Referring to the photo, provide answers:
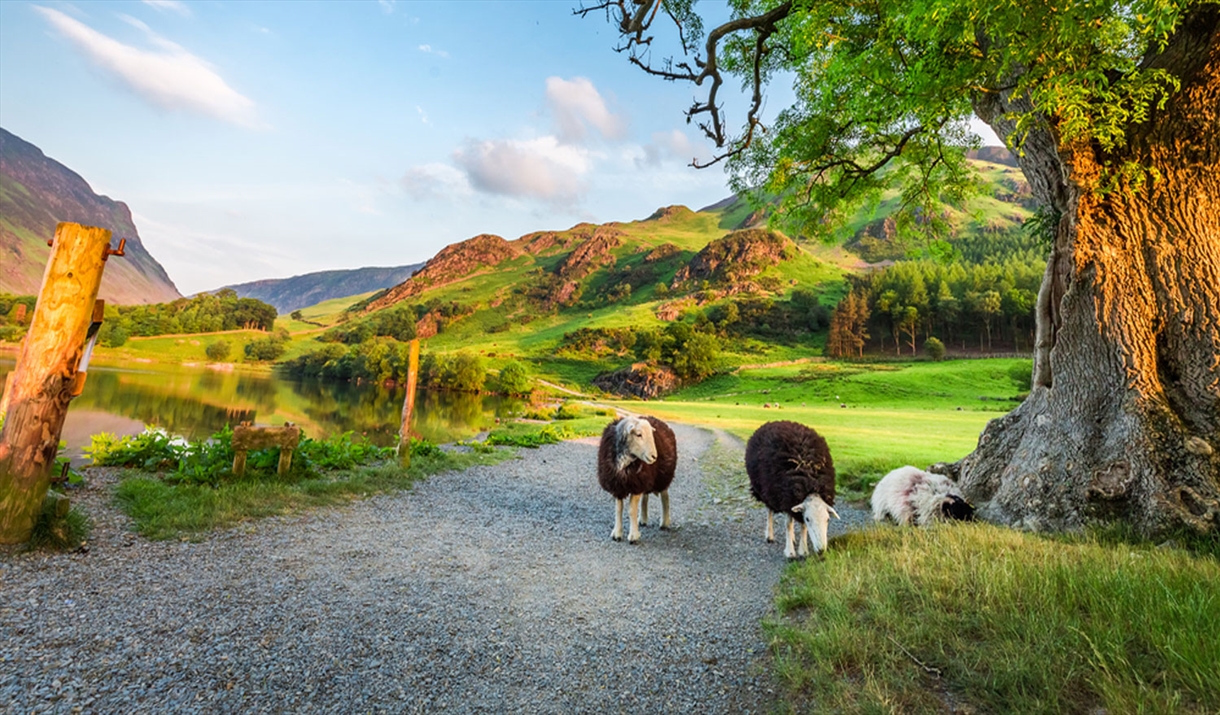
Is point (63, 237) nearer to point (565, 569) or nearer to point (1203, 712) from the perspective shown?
point (565, 569)

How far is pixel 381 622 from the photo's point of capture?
4520mm

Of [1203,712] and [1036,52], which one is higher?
[1036,52]

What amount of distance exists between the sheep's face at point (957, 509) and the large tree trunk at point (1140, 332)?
342 millimetres

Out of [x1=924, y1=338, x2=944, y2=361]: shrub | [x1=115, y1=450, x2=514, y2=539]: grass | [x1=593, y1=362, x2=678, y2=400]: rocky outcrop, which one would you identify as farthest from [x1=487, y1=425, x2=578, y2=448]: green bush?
[x1=924, y1=338, x2=944, y2=361]: shrub

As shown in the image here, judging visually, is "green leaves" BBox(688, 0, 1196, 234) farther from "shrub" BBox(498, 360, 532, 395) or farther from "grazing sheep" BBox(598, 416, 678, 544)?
"shrub" BBox(498, 360, 532, 395)

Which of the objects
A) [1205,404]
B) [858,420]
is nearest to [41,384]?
[1205,404]

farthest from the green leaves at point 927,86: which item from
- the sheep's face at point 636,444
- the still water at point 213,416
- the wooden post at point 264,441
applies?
the still water at point 213,416

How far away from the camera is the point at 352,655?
3.93 meters

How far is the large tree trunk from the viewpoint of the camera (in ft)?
20.6

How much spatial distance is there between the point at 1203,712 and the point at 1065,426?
6340 mm

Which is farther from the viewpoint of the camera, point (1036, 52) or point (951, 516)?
point (951, 516)

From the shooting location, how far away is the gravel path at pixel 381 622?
11.3ft

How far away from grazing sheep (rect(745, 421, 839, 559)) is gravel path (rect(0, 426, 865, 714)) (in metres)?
0.71

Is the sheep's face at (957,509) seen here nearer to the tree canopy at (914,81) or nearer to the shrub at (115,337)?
the tree canopy at (914,81)
